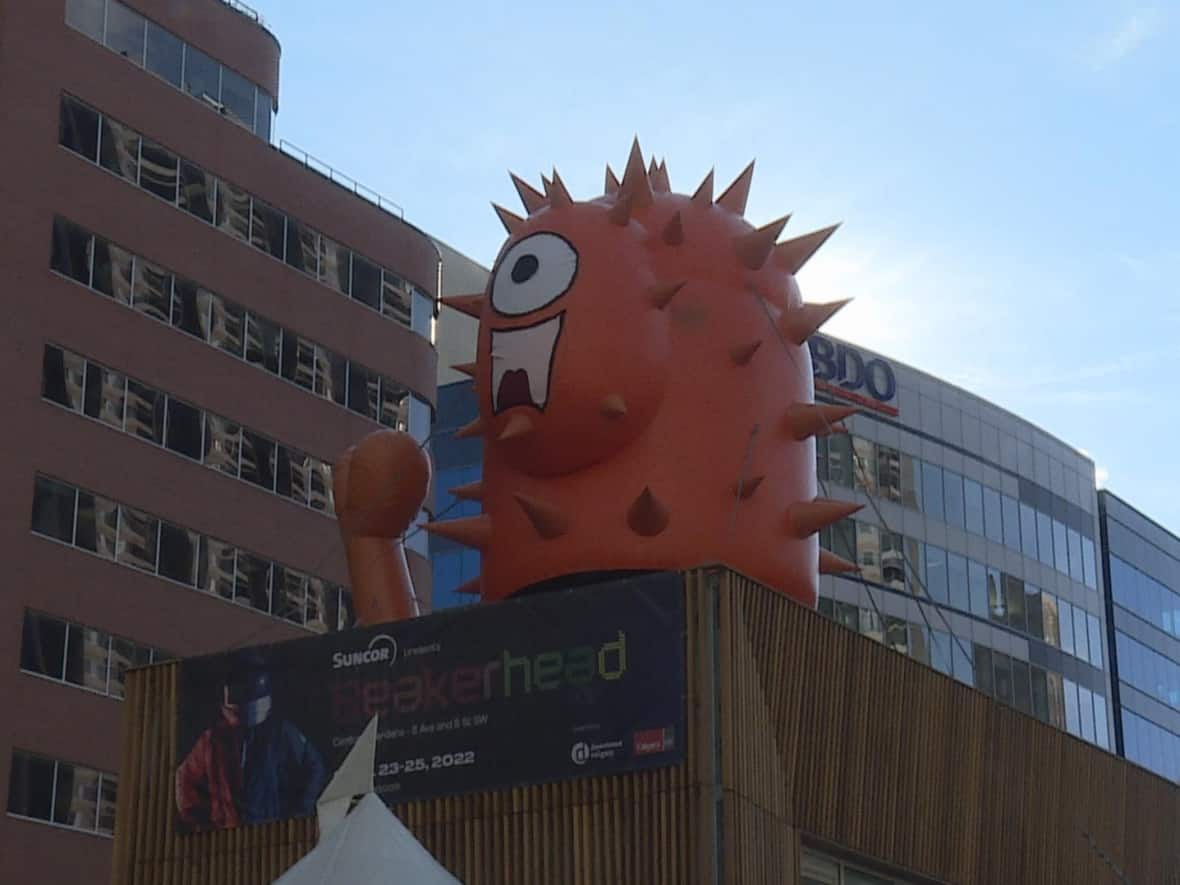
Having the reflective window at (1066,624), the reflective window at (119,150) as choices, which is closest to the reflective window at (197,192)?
the reflective window at (119,150)

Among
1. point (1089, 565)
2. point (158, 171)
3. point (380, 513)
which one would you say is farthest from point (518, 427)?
point (1089, 565)

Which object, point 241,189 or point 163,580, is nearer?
point 163,580

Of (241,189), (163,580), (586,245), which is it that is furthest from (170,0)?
(586,245)

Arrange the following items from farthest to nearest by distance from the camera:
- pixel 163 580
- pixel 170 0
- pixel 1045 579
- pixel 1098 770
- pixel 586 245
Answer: pixel 1045 579 → pixel 170 0 → pixel 163 580 → pixel 1098 770 → pixel 586 245

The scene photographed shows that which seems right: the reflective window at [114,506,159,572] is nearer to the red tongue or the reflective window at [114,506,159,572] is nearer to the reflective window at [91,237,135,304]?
the reflective window at [91,237,135,304]

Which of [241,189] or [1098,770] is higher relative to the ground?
[241,189]

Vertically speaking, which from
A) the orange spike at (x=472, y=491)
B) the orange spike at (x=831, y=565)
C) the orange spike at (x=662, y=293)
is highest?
the orange spike at (x=662, y=293)

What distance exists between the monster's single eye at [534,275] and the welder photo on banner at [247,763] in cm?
441

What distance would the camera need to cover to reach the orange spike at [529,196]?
941 inches

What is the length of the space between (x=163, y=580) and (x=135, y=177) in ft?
27.6

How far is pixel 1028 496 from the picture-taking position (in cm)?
7262

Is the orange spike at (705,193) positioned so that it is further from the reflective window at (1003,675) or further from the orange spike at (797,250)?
the reflective window at (1003,675)

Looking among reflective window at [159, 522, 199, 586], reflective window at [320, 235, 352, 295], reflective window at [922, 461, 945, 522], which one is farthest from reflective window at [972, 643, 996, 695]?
reflective window at [159, 522, 199, 586]

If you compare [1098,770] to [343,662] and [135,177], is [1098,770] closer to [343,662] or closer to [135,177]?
[343,662]
